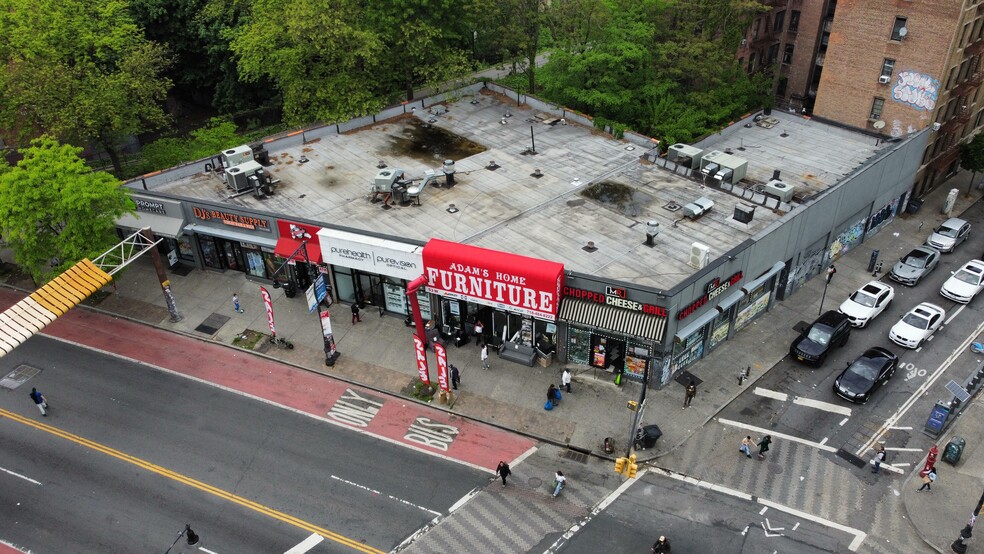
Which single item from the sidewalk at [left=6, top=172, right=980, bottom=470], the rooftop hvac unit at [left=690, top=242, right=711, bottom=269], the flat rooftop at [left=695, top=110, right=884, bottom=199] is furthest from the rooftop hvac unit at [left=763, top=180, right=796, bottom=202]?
the rooftop hvac unit at [left=690, top=242, right=711, bottom=269]

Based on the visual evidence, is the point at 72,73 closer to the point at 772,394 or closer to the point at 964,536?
the point at 772,394

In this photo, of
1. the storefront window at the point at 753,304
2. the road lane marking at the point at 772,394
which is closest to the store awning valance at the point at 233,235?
the storefront window at the point at 753,304

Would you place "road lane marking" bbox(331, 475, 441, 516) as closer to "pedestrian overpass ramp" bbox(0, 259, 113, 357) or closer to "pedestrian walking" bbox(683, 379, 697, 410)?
"pedestrian walking" bbox(683, 379, 697, 410)

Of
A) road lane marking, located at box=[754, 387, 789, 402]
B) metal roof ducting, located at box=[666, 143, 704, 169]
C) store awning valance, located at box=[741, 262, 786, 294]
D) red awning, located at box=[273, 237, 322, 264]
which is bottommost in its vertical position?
road lane marking, located at box=[754, 387, 789, 402]

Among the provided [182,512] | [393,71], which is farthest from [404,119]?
[182,512]

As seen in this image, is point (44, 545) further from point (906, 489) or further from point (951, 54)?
point (951, 54)
